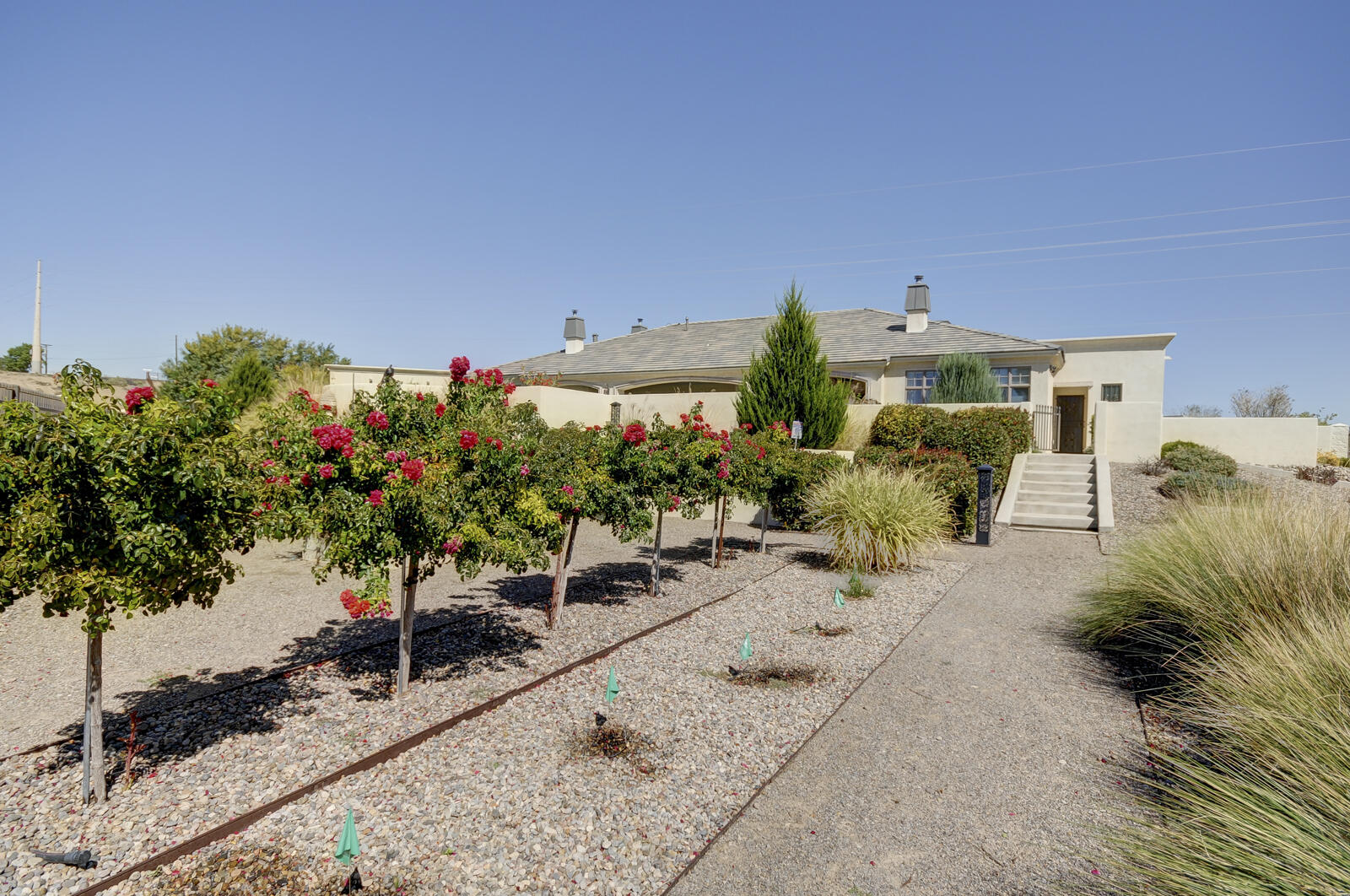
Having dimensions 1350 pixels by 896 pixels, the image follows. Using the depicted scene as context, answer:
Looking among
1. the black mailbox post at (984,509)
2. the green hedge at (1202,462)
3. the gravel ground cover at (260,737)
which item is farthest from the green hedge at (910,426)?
the gravel ground cover at (260,737)

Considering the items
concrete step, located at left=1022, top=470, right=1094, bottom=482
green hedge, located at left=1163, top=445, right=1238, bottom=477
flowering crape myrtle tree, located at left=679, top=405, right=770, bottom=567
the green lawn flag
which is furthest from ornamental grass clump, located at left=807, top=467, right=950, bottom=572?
green hedge, located at left=1163, top=445, right=1238, bottom=477

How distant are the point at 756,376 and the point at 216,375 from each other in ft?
88.8

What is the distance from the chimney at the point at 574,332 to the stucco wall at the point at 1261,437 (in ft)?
76.0

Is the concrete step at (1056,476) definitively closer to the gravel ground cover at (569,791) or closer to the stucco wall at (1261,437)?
the stucco wall at (1261,437)

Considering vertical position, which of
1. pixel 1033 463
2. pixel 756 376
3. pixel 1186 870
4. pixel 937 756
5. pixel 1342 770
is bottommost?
pixel 937 756

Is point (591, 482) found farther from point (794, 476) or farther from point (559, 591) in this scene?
point (794, 476)

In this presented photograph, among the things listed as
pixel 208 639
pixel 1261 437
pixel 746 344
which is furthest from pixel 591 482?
pixel 1261 437

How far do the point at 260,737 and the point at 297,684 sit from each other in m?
0.95

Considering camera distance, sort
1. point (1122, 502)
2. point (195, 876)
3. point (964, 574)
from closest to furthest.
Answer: point (195, 876)
point (964, 574)
point (1122, 502)

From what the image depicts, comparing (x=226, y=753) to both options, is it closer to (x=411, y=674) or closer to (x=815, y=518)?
(x=411, y=674)

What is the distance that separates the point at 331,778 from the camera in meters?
3.80

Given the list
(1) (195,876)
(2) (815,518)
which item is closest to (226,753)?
(1) (195,876)

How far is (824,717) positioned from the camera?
4941mm

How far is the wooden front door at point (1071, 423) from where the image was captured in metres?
23.7
